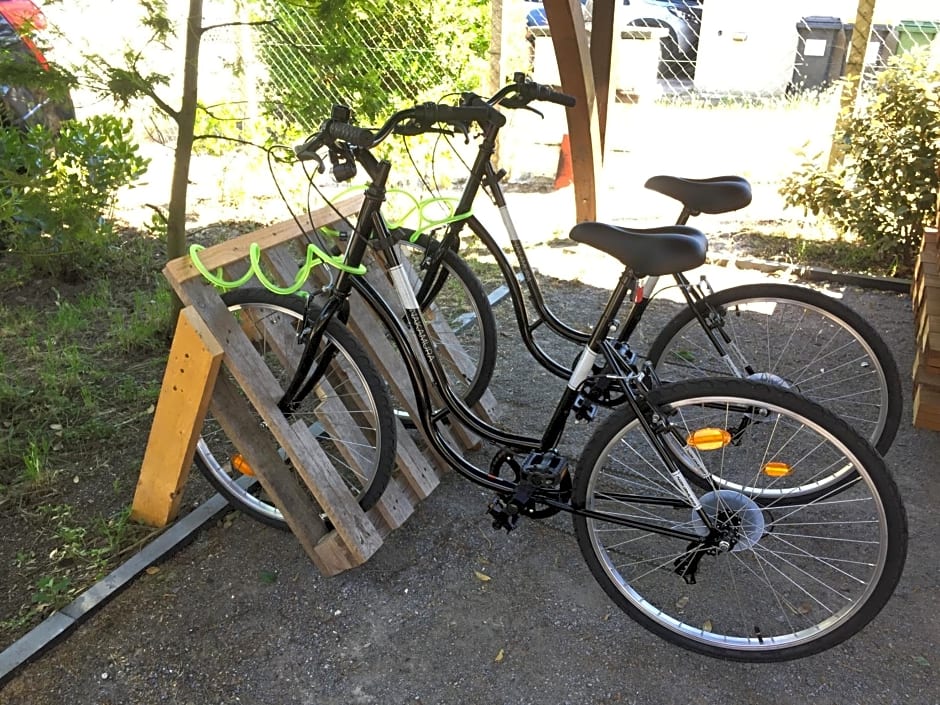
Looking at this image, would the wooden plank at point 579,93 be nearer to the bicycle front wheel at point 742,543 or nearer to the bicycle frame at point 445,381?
the bicycle frame at point 445,381

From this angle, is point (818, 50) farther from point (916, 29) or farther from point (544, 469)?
point (544, 469)

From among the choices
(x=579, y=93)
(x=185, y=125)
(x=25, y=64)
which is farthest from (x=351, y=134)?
(x=579, y=93)

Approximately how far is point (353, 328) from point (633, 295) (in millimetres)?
1026

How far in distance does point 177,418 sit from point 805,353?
3131 millimetres

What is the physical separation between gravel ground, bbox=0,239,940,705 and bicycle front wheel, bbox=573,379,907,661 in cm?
12

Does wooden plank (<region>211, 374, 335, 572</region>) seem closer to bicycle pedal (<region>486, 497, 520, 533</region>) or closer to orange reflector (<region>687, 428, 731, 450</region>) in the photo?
bicycle pedal (<region>486, 497, 520, 533</region>)

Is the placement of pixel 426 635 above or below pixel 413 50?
below

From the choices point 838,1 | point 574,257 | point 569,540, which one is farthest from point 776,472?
point 838,1

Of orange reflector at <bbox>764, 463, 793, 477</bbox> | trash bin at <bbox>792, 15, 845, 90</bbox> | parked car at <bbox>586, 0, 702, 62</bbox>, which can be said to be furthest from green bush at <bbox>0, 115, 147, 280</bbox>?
trash bin at <bbox>792, 15, 845, 90</bbox>

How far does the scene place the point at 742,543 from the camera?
2.06 metres

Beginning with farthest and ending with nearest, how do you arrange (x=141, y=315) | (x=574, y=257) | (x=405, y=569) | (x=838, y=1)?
(x=838, y=1) < (x=574, y=257) < (x=141, y=315) < (x=405, y=569)

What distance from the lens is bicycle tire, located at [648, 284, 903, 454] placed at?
2504mm

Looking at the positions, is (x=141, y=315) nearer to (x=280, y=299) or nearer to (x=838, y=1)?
(x=280, y=299)

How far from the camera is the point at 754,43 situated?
8586mm
